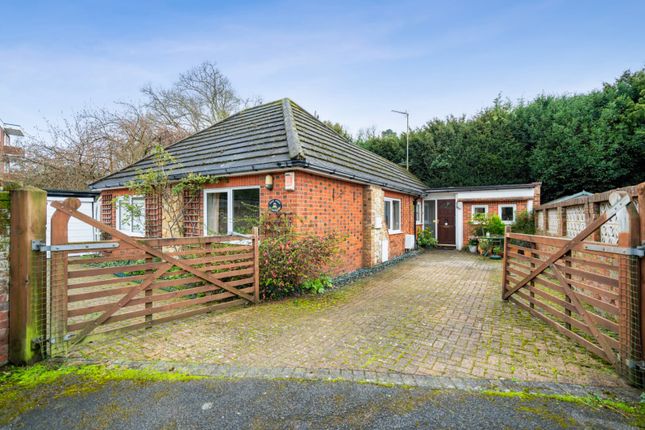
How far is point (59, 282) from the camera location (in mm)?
3438

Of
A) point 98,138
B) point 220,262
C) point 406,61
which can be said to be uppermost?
point 406,61

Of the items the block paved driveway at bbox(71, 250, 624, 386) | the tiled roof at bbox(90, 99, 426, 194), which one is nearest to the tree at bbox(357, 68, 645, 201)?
the tiled roof at bbox(90, 99, 426, 194)

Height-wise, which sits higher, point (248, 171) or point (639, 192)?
point (248, 171)

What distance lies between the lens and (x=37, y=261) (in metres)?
3.29

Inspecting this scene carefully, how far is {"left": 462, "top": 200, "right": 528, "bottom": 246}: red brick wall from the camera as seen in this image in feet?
45.3

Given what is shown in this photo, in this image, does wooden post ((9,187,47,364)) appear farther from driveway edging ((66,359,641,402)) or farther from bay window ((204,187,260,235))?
bay window ((204,187,260,235))

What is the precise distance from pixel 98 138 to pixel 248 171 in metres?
14.3

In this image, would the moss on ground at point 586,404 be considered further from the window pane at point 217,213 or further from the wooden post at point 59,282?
the window pane at point 217,213

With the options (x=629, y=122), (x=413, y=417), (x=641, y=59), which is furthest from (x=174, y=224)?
(x=641, y=59)

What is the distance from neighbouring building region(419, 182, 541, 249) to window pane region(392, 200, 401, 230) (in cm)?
405

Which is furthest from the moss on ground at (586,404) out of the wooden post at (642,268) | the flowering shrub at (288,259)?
the flowering shrub at (288,259)

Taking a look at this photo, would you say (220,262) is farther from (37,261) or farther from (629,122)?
(629,122)

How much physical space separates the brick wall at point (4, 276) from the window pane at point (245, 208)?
414 cm

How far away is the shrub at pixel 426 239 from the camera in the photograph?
15.3 meters
